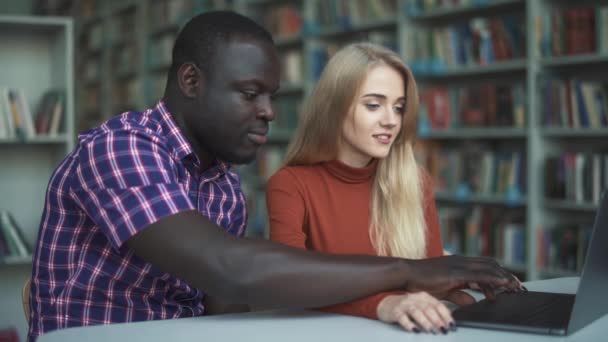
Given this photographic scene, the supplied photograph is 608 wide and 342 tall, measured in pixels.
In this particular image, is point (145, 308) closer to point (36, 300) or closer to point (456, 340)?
point (36, 300)

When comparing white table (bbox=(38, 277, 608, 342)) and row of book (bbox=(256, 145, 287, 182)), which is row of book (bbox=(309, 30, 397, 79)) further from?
white table (bbox=(38, 277, 608, 342))

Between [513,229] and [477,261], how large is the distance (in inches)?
104

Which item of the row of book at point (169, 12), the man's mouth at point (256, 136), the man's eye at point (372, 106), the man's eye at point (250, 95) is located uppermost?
the row of book at point (169, 12)

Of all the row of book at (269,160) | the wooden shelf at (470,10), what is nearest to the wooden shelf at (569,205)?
the wooden shelf at (470,10)

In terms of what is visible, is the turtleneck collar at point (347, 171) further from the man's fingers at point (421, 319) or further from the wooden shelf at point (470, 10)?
the wooden shelf at point (470, 10)

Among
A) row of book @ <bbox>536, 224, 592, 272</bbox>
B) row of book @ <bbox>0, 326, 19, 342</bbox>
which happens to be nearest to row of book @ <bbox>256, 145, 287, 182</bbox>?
row of book @ <bbox>536, 224, 592, 272</bbox>

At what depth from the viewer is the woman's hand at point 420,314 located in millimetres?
987

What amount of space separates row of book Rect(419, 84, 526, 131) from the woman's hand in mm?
2687

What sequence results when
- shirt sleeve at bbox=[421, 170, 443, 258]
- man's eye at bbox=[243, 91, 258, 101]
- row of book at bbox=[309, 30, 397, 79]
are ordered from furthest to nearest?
row of book at bbox=[309, 30, 397, 79]
shirt sleeve at bbox=[421, 170, 443, 258]
man's eye at bbox=[243, 91, 258, 101]

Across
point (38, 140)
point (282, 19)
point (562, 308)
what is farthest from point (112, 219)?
point (282, 19)

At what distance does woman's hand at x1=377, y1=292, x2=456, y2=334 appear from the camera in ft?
3.24

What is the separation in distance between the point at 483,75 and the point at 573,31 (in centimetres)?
77

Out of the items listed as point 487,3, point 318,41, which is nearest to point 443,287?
point 487,3

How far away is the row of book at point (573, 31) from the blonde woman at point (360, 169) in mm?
1882
